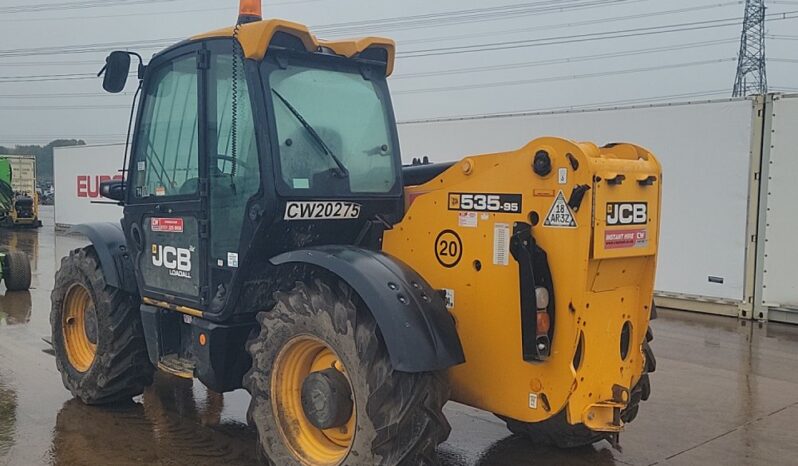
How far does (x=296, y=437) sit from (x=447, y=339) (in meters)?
1.07

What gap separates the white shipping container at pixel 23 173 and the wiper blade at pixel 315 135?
2933 cm

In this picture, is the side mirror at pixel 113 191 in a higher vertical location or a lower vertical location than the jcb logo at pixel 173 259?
higher

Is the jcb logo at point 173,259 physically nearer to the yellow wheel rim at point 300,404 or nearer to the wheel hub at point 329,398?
the yellow wheel rim at point 300,404

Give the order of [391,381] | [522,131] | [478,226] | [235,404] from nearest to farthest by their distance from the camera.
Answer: [391,381] → [478,226] → [235,404] → [522,131]

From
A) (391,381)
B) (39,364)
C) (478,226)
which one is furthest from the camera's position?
(39,364)

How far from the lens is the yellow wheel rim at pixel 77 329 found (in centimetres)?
→ 604

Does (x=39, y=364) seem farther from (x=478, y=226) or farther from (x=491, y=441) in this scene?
(x=478, y=226)

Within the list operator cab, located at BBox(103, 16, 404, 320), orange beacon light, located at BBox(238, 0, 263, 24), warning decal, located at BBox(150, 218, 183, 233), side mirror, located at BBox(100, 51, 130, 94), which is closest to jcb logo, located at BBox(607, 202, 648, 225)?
operator cab, located at BBox(103, 16, 404, 320)

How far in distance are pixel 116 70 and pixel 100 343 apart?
1981 millimetres

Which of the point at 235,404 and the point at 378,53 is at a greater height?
the point at 378,53

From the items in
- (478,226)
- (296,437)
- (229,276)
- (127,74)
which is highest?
(127,74)

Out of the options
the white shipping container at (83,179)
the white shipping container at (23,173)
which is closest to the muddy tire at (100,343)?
the white shipping container at (83,179)

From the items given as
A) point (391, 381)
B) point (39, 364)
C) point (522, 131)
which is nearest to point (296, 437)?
point (391, 381)

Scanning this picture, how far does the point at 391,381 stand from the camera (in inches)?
143
